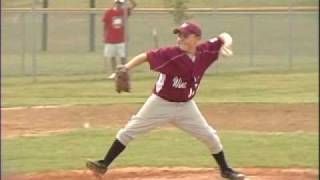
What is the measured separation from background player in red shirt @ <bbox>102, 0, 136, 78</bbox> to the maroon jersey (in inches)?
444

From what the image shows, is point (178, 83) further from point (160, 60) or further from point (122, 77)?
point (122, 77)

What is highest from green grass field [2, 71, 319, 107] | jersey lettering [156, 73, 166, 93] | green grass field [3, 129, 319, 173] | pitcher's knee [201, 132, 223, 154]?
jersey lettering [156, 73, 166, 93]

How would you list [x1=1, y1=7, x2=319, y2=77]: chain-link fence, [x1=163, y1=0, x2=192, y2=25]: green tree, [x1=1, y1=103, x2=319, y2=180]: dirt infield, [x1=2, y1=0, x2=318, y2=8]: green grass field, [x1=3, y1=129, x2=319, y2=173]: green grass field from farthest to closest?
[x1=2, y1=0, x2=318, y2=8]: green grass field, [x1=1, y1=7, x2=319, y2=77]: chain-link fence, [x1=163, y1=0, x2=192, y2=25]: green tree, [x1=1, y1=103, x2=319, y2=180]: dirt infield, [x1=3, y1=129, x2=319, y2=173]: green grass field

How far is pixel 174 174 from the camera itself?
8578mm

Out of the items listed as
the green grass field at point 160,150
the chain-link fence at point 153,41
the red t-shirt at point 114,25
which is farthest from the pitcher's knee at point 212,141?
the chain-link fence at point 153,41

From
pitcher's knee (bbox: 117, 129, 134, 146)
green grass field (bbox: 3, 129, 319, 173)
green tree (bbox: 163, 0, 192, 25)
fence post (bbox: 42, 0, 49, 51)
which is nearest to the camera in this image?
pitcher's knee (bbox: 117, 129, 134, 146)

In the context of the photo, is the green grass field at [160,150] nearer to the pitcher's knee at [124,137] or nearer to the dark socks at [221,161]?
the dark socks at [221,161]

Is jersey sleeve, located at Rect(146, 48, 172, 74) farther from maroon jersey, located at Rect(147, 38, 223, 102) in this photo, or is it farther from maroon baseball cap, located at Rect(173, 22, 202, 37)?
maroon baseball cap, located at Rect(173, 22, 202, 37)

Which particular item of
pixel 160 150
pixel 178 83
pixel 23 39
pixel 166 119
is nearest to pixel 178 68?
pixel 178 83

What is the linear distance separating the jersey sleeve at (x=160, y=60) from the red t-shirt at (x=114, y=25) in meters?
11.5

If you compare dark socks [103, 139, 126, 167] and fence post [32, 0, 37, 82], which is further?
fence post [32, 0, 37, 82]

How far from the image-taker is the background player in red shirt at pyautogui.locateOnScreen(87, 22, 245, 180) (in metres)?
7.72

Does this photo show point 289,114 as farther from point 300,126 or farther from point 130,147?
point 130,147

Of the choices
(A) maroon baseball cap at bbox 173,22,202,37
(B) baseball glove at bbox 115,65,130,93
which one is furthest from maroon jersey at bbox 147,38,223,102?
(B) baseball glove at bbox 115,65,130,93
